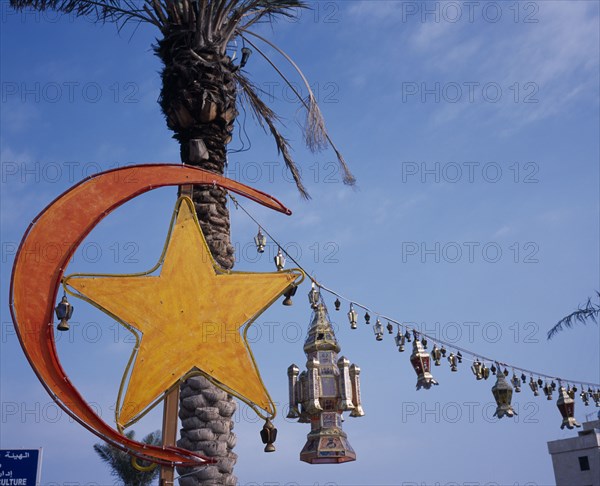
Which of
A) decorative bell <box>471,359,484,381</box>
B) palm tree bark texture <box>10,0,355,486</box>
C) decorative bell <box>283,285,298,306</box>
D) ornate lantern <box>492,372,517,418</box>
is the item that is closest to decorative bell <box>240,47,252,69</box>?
palm tree bark texture <box>10,0,355,486</box>

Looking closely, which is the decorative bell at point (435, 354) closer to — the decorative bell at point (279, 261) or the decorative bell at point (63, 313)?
the decorative bell at point (279, 261)

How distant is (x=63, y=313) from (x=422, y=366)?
200 inches

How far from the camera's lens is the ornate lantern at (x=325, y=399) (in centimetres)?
722

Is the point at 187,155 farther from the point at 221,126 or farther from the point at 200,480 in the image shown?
the point at 200,480

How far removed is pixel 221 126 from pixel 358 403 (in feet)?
13.2

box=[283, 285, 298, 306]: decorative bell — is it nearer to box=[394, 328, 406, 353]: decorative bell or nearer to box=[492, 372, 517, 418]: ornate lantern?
box=[394, 328, 406, 353]: decorative bell

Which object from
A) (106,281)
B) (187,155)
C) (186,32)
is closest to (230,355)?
(106,281)

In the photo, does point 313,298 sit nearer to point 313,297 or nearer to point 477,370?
point 313,297

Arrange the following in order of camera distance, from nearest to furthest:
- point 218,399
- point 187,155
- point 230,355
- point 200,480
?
point 230,355 → point 200,480 → point 218,399 → point 187,155

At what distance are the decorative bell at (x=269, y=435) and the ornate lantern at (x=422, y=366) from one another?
3.33 meters

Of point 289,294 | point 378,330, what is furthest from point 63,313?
point 378,330

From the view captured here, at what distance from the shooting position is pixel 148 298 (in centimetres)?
648

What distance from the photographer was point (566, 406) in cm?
1248

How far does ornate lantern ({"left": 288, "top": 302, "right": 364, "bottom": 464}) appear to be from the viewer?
7.22m
